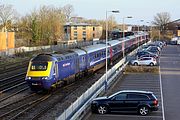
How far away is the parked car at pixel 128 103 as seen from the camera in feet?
66.8

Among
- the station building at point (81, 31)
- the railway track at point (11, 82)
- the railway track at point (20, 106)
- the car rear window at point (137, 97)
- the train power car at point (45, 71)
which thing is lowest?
the railway track at point (20, 106)

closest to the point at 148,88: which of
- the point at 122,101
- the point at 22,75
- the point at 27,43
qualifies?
the point at 122,101

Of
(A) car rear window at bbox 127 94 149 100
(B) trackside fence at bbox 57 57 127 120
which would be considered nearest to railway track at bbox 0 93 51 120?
(B) trackside fence at bbox 57 57 127 120

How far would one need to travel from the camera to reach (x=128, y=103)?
2052 centimetres

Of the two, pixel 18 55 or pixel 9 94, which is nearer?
pixel 9 94

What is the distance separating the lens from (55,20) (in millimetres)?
102125

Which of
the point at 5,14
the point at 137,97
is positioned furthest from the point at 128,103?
the point at 5,14

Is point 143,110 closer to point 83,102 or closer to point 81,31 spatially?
point 83,102

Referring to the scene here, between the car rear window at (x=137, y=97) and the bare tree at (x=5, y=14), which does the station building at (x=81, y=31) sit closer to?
the bare tree at (x=5, y=14)

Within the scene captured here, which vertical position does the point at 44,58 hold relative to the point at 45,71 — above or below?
above

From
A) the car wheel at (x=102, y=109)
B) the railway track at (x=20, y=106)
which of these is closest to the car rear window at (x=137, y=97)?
the car wheel at (x=102, y=109)

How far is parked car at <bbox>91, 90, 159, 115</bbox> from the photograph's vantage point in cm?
2038

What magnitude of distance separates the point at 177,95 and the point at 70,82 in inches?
374

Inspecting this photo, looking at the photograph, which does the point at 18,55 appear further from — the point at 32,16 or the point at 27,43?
the point at 32,16
